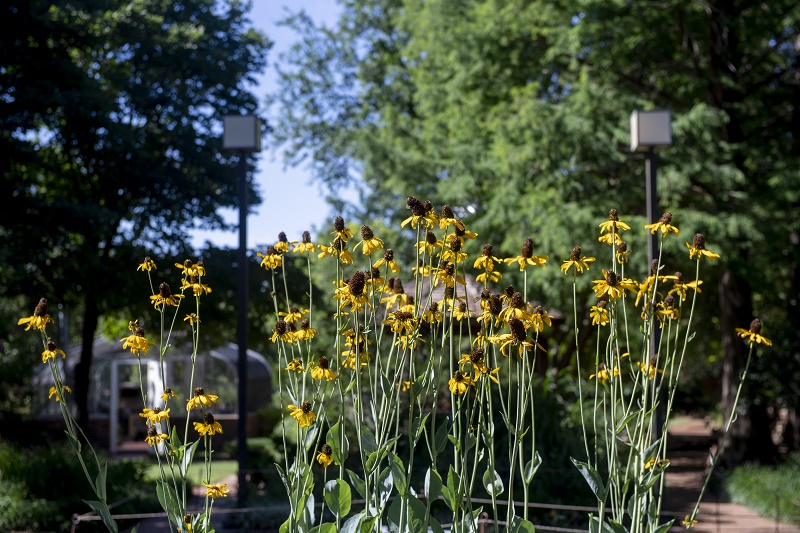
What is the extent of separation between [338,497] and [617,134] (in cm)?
907

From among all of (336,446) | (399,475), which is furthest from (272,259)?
(399,475)

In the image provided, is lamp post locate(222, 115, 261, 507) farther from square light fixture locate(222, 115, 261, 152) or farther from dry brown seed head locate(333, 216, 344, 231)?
dry brown seed head locate(333, 216, 344, 231)

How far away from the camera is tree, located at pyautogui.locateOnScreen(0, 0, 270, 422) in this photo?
1149cm

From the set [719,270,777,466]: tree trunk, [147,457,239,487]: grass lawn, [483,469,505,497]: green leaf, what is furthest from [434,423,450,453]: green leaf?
[719,270,777,466]: tree trunk

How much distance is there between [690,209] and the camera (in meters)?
11.7

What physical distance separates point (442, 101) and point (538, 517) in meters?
7.44

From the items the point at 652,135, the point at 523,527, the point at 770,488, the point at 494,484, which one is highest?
the point at 652,135

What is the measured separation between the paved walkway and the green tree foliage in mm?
1389

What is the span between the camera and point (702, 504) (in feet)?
36.9

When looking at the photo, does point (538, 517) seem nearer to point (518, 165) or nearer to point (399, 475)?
point (518, 165)

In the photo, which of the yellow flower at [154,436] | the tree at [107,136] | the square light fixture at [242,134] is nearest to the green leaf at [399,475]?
the yellow flower at [154,436]

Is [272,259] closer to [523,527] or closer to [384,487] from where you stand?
[384,487]

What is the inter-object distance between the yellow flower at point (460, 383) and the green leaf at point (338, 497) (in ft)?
1.43

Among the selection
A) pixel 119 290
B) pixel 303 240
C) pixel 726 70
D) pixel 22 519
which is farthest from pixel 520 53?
pixel 303 240
